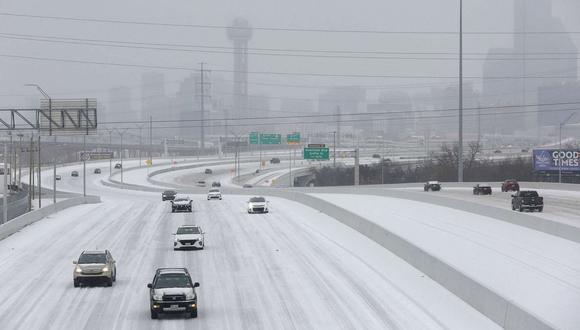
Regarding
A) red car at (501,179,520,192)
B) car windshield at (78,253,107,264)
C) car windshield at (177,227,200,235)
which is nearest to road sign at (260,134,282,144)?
red car at (501,179,520,192)

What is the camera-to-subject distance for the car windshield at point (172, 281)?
27797 mm

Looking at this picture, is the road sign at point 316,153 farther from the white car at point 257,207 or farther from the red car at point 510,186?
the white car at point 257,207

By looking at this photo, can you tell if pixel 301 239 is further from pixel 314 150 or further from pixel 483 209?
pixel 314 150

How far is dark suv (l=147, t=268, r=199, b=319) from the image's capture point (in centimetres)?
2708

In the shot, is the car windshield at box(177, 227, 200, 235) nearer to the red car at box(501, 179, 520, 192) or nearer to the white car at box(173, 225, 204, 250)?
the white car at box(173, 225, 204, 250)

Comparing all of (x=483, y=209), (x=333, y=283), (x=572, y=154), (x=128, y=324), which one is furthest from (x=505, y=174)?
(x=128, y=324)

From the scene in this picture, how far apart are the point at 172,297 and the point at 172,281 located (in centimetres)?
92

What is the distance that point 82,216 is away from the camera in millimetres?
69188

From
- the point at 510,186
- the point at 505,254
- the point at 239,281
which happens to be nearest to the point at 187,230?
the point at 239,281

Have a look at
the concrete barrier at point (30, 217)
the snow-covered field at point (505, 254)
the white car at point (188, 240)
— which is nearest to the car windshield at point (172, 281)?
the snow-covered field at point (505, 254)

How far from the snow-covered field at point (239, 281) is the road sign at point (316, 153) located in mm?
69246

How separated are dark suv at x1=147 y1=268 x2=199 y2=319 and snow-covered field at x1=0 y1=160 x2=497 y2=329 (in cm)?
40

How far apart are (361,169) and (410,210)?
408ft

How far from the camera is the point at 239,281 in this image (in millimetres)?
35500
